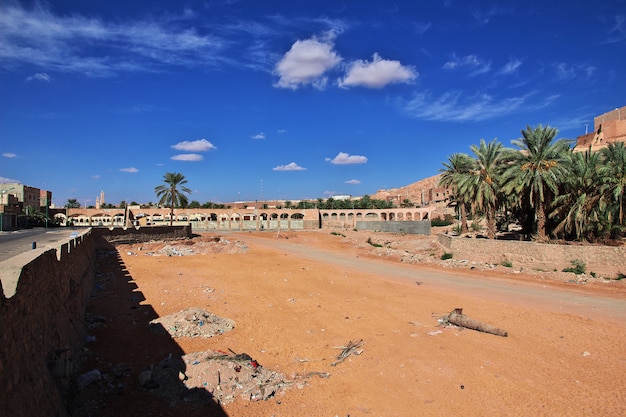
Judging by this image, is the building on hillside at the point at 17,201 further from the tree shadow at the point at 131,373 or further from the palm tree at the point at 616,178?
the palm tree at the point at 616,178

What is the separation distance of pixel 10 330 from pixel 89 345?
18.8 ft

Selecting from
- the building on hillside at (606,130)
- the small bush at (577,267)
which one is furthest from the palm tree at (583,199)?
the building on hillside at (606,130)

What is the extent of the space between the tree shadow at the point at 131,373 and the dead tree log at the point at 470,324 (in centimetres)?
772

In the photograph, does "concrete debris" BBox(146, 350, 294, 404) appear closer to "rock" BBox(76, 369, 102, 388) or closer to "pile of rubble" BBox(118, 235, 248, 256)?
"rock" BBox(76, 369, 102, 388)

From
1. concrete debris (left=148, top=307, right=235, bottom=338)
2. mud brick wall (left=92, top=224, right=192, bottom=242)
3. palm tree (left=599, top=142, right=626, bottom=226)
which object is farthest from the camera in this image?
mud brick wall (left=92, top=224, right=192, bottom=242)

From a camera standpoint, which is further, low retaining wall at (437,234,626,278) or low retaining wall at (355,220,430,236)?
low retaining wall at (355,220,430,236)

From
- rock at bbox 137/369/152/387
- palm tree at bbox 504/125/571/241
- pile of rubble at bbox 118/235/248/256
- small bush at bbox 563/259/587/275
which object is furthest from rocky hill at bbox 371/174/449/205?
rock at bbox 137/369/152/387

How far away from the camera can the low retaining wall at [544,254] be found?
18672mm

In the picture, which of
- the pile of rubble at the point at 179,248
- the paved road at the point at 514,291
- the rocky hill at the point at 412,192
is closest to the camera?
the paved road at the point at 514,291

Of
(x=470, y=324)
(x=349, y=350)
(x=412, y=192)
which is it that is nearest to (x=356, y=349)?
(x=349, y=350)

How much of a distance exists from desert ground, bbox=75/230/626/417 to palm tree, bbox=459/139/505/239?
844 cm

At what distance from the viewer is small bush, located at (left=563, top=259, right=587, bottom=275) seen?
19203 millimetres

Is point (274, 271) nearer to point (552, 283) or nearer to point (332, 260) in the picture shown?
point (332, 260)

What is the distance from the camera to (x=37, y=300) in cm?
506
